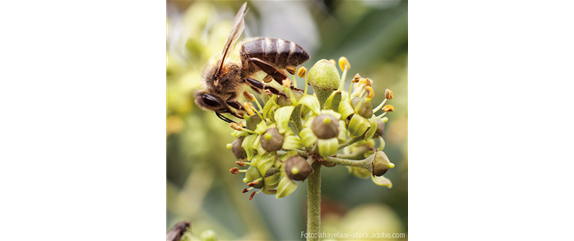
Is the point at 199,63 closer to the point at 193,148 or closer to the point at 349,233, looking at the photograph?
the point at 193,148

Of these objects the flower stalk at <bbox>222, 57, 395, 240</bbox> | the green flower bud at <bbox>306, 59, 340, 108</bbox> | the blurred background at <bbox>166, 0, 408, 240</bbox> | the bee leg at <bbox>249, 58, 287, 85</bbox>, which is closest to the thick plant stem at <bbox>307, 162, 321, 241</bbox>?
the flower stalk at <bbox>222, 57, 395, 240</bbox>

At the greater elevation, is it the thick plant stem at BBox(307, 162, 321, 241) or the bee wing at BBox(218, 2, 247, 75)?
the bee wing at BBox(218, 2, 247, 75)

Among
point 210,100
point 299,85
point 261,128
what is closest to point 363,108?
point 261,128

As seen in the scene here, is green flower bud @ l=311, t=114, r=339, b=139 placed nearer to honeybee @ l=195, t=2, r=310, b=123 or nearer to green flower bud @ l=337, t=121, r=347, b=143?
green flower bud @ l=337, t=121, r=347, b=143

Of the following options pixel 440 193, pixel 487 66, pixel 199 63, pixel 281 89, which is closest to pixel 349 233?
pixel 440 193

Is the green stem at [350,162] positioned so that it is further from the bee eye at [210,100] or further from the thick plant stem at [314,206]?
the bee eye at [210,100]

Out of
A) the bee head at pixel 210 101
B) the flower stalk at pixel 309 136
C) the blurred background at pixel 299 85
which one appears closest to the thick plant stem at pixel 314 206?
the flower stalk at pixel 309 136

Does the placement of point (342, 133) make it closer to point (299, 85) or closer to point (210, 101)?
point (210, 101)
